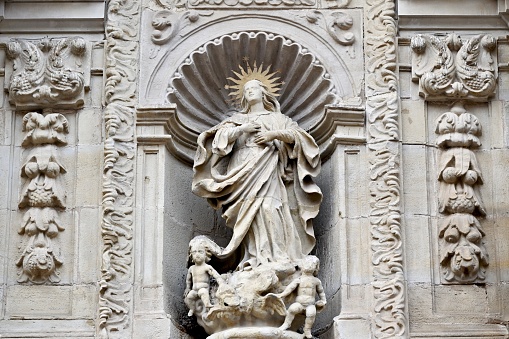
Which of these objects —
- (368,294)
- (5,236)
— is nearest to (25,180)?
(5,236)

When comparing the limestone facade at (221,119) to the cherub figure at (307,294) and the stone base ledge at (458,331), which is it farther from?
the cherub figure at (307,294)

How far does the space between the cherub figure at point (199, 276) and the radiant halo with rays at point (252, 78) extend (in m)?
1.61

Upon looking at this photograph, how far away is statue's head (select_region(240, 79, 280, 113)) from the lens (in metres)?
14.0

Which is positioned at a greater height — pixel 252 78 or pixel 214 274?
pixel 252 78

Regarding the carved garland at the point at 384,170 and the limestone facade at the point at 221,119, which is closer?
the carved garland at the point at 384,170

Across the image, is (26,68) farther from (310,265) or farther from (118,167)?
(310,265)

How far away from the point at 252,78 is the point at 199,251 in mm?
1791

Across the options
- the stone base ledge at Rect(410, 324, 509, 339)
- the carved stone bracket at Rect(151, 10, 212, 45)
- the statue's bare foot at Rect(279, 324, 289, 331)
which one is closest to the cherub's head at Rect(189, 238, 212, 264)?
the statue's bare foot at Rect(279, 324, 289, 331)

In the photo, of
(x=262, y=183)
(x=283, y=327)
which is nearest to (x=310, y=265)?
(x=283, y=327)

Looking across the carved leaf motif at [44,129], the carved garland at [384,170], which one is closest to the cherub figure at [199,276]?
the carved garland at [384,170]

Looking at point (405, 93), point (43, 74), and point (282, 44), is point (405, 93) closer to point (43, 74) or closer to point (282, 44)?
point (282, 44)

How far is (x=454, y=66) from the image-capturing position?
13945 millimetres

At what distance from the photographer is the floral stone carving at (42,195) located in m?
13.4

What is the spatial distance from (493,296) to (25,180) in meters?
3.84
